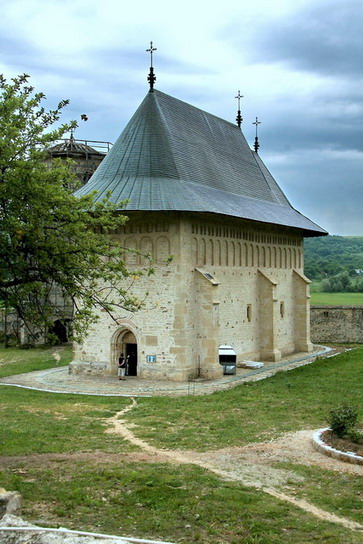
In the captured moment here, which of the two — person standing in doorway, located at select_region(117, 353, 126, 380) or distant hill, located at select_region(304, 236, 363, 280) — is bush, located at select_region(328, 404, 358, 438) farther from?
distant hill, located at select_region(304, 236, 363, 280)

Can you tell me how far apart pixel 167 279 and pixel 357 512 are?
14.6 m

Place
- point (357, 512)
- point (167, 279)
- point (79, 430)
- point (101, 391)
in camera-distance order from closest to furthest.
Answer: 1. point (357, 512)
2. point (79, 430)
3. point (101, 391)
4. point (167, 279)

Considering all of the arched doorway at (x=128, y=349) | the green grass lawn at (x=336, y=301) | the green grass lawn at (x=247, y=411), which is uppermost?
the green grass lawn at (x=336, y=301)

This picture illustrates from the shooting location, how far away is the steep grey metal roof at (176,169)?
76.6 feet

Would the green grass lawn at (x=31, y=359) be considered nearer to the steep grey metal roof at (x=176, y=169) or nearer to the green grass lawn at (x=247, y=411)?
the steep grey metal roof at (x=176, y=169)

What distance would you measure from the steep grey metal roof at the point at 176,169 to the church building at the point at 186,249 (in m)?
0.05

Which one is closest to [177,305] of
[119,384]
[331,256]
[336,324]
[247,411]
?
[119,384]

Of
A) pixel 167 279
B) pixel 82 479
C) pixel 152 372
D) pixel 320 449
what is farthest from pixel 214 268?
pixel 82 479

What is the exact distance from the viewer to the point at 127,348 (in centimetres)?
2422

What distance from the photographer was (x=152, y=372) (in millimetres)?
23062

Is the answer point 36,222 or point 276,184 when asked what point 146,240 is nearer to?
point 36,222

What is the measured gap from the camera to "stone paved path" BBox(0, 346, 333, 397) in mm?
20688

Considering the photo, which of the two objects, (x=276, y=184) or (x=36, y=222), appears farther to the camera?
(x=276, y=184)

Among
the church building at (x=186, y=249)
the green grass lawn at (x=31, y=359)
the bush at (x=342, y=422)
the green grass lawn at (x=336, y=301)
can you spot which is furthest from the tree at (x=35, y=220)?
the green grass lawn at (x=336, y=301)
